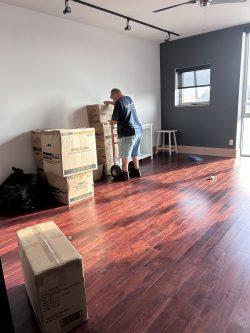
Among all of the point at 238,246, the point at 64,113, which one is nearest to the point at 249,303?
the point at 238,246

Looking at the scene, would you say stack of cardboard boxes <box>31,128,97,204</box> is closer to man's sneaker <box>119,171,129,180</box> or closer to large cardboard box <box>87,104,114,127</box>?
man's sneaker <box>119,171,129,180</box>

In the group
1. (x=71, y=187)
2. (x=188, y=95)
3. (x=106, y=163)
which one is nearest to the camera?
(x=71, y=187)

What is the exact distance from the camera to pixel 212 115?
5.85 meters

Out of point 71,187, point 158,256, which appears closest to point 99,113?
point 71,187

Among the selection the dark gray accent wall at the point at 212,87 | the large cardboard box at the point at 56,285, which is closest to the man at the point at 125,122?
the dark gray accent wall at the point at 212,87

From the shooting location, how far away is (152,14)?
4195 mm

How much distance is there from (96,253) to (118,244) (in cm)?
23

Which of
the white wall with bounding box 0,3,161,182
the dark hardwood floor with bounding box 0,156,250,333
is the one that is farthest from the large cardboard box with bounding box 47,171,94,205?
the white wall with bounding box 0,3,161,182

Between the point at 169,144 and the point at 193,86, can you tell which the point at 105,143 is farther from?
the point at 193,86

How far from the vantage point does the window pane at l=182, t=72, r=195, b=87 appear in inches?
239

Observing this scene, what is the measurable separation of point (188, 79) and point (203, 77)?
0.40 meters

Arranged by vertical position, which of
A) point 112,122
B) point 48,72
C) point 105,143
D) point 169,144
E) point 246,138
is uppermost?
point 48,72

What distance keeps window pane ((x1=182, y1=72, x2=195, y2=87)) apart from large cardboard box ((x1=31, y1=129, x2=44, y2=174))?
151 inches

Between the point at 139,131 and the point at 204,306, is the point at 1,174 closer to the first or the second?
the point at 139,131
